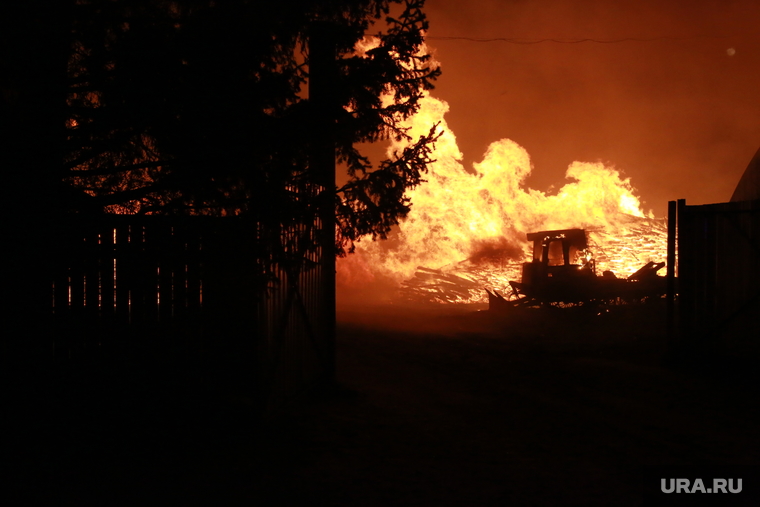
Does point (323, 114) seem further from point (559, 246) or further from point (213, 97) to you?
point (559, 246)

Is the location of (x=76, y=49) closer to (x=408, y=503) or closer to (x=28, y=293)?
(x=28, y=293)

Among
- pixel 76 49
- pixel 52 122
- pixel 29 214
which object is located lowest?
pixel 29 214

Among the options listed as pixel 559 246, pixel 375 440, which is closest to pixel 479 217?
pixel 559 246

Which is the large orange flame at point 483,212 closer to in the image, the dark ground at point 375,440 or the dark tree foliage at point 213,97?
the dark ground at point 375,440

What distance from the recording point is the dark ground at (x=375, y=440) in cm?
445

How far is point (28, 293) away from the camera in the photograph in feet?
16.6

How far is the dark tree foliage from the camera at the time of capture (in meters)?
4.87

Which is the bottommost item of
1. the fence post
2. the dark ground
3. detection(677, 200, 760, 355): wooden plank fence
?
the dark ground

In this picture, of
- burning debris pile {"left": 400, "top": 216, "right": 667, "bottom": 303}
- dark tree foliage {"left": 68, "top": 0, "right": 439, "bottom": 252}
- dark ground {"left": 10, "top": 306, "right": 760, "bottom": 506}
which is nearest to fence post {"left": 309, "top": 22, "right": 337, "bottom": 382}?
dark tree foliage {"left": 68, "top": 0, "right": 439, "bottom": 252}

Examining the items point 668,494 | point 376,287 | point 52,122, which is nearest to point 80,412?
point 52,122

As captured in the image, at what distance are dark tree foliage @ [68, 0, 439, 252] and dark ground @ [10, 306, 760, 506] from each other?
6.20 feet

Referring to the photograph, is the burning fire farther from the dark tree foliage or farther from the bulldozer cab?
the dark tree foliage

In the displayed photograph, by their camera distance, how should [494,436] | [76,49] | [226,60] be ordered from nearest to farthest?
[226,60]
[76,49]
[494,436]

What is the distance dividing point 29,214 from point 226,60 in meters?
2.10
